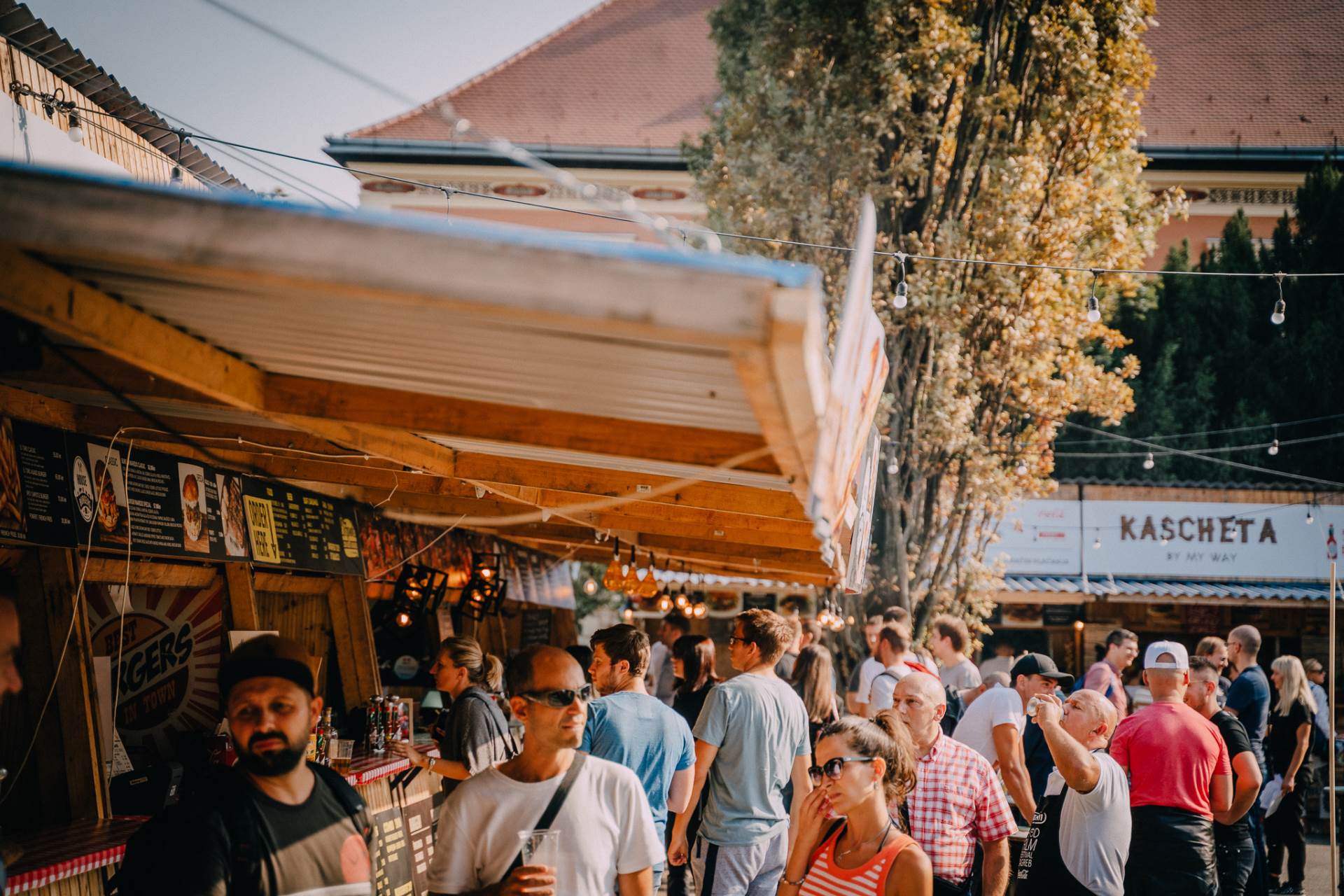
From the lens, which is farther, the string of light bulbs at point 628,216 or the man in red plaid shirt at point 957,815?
the man in red plaid shirt at point 957,815

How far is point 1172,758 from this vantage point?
5.88 metres

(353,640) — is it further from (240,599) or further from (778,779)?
(778,779)

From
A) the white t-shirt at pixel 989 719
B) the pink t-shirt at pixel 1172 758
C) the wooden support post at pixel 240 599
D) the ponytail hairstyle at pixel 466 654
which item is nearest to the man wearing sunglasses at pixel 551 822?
the white t-shirt at pixel 989 719

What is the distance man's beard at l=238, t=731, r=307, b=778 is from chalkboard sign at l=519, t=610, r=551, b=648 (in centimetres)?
1300

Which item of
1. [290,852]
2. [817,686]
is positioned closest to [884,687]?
[817,686]

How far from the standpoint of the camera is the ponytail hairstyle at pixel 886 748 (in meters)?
3.71

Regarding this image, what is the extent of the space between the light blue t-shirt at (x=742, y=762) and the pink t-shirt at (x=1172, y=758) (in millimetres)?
1773

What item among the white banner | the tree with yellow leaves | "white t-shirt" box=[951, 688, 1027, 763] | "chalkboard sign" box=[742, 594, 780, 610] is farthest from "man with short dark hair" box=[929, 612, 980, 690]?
"chalkboard sign" box=[742, 594, 780, 610]

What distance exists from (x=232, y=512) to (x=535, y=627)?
9.94 metres

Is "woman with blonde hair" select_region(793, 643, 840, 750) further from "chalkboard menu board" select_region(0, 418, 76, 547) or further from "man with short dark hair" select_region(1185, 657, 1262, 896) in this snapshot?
"chalkboard menu board" select_region(0, 418, 76, 547)

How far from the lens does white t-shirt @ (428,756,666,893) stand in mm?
3172

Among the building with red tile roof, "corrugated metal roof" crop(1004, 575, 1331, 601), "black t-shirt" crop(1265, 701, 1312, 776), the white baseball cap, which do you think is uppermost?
the building with red tile roof

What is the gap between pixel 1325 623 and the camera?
1923cm

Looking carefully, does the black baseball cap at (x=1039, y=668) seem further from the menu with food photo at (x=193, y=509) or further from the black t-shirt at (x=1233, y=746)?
the menu with food photo at (x=193, y=509)
